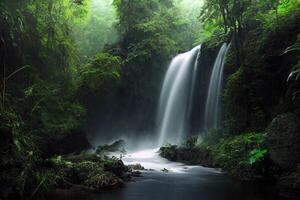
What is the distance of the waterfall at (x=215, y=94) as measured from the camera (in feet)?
73.4

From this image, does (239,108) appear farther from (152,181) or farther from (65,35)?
(65,35)

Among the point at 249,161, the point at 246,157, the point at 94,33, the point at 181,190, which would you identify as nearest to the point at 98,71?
the point at 246,157

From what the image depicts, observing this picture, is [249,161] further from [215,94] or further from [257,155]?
[215,94]

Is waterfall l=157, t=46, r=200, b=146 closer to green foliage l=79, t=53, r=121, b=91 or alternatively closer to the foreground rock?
green foliage l=79, t=53, r=121, b=91

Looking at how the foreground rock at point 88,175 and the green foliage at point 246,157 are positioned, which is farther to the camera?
the green foliage at point 246,157

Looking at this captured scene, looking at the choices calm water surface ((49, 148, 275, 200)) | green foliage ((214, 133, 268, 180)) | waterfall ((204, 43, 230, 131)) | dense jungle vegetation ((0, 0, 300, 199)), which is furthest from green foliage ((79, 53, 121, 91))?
green foliage ((214, 133, 268, 180))

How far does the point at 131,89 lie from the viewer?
2881 cm

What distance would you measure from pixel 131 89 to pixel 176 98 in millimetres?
4281

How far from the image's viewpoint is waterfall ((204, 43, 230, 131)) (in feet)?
73.4

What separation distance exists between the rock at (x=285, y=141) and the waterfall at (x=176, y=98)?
41.2 feet

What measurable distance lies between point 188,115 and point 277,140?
1303cm

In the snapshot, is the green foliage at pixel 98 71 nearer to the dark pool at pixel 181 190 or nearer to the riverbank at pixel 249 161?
the riverbank at pixel 249 161

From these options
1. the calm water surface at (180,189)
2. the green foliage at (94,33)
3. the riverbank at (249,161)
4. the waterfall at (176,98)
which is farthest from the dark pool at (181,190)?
the green foliage at (94,33)

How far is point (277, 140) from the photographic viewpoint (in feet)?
40.3
